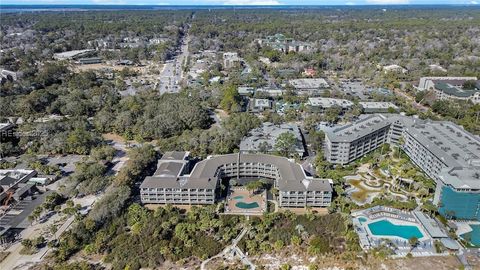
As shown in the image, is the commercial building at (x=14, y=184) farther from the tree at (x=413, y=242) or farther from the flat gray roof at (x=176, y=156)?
the tree at (x=413, y=242)

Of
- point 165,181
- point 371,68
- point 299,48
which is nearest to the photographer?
point 165,181

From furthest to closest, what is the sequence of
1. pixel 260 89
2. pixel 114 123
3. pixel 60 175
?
pixel 260 89, pixel 114 123, pixel 60 175

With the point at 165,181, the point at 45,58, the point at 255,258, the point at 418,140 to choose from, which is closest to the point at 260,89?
the point at 418,140

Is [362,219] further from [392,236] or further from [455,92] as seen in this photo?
[455,92]

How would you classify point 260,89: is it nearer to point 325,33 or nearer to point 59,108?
point 59,108

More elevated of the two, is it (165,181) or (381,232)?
(165,181)

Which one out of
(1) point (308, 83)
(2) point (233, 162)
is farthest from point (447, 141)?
(1) point (308, 83)
